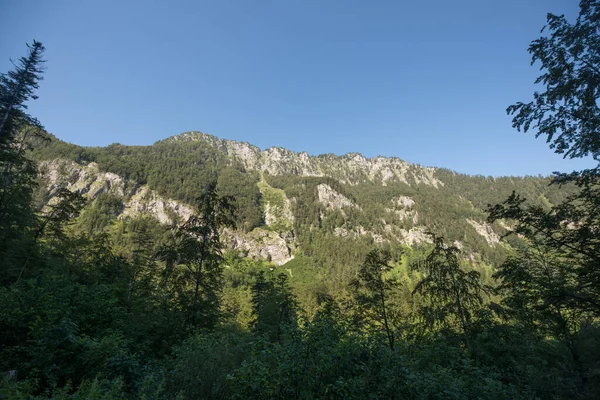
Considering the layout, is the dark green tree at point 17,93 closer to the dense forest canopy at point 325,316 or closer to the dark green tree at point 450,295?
the dense forest canopy at point 325,316

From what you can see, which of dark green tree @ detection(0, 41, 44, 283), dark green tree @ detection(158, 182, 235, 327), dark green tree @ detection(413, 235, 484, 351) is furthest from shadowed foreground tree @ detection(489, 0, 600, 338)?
dark green tree @ detection(0, 41, 44, 283)

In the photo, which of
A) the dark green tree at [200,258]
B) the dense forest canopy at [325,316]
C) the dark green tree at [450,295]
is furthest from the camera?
the dark green tree at [450,295]

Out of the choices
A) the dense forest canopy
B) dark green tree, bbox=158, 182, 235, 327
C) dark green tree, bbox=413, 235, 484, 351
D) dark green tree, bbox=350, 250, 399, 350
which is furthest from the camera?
dark green tree, bbox=350, 250, 399, 350

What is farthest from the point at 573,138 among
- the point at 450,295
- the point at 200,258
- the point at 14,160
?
the point at 14,160

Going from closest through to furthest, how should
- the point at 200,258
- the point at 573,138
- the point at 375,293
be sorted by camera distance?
the point at 573,138
the point at 200,258
the point at 375,293

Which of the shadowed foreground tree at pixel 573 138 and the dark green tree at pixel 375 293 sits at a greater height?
the shadowed foreground tree at pixel 573 138

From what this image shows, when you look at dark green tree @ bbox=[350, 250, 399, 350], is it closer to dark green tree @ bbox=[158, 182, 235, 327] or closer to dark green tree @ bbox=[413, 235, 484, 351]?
dark green tree @ bbox=[413, 235, 484, 351]

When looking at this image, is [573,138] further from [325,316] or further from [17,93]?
[17,93]

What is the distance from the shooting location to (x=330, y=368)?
22.1 ft

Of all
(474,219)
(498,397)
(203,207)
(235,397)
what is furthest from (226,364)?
(474,219)

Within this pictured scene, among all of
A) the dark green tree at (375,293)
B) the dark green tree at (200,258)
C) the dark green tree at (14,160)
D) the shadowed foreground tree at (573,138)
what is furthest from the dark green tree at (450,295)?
the dark green tree at (14,160)

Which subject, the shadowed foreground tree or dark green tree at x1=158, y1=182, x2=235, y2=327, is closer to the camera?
the shadowed foreground tree

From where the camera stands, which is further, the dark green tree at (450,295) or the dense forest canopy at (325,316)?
the dark green tree at (450,295)

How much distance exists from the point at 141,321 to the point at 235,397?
31.8 feet
